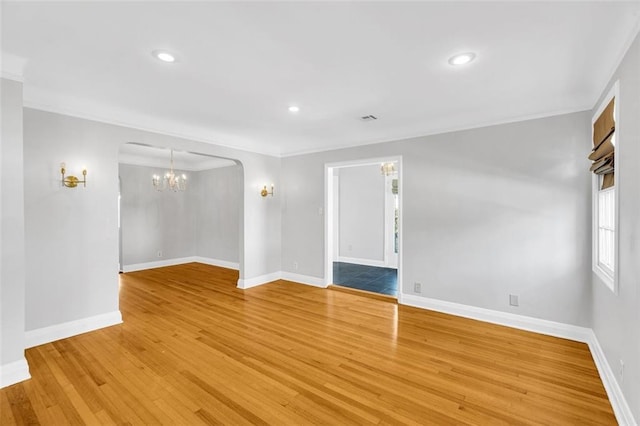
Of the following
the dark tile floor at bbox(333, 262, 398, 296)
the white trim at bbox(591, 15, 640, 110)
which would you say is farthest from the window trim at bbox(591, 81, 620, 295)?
the dark tile floor at bbox(333, 262, 398, 296)

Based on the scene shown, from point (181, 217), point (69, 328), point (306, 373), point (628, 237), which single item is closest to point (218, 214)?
point (181, 217)

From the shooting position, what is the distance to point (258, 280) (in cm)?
559

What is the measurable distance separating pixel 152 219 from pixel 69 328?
4235 mm

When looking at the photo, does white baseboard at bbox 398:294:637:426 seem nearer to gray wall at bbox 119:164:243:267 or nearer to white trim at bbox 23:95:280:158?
white trim at bbox 23:95:280:158

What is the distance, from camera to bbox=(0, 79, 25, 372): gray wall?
7.98ft

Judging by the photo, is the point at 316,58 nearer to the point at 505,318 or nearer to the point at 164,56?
the point at 164,56

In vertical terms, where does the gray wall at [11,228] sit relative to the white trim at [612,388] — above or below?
above

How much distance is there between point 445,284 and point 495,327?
2.53ft

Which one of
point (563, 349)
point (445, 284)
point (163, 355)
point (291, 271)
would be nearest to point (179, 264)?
point (291, 271)

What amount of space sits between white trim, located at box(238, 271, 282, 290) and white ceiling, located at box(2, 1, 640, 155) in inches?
118

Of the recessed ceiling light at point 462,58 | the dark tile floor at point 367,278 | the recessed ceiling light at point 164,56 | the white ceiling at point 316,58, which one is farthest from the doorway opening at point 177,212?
the recessed ceiling light at point 462,58

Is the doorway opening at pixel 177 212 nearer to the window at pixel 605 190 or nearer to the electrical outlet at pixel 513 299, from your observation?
the electrical outlet at pixel 513 299

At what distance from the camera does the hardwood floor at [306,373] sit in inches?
81.2

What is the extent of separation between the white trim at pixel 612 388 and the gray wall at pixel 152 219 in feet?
26.7
